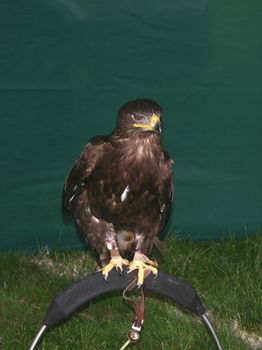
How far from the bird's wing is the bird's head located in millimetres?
285

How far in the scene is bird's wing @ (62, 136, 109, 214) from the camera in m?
3.97

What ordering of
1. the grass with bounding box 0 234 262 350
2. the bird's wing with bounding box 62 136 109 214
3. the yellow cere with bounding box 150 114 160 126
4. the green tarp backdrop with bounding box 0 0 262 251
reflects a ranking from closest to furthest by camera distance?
1. the yellow cere with bounding box 150 114 160 126
2. the bird's wing with bounding box 62 136 109 214
3. the grass with bounding box 0 234 262 350
4. the green tarp backdrop with bounding box 0 0 262 251

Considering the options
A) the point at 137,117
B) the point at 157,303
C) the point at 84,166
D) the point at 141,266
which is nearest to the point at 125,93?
the point at 84,166

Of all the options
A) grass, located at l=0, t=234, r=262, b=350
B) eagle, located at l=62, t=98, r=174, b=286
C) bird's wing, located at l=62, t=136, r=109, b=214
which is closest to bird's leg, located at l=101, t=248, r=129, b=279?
eagle, located at l=62, t=98, r=174, b=286

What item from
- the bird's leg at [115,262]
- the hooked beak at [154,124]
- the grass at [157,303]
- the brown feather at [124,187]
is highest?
the hooked beak at [154,124]

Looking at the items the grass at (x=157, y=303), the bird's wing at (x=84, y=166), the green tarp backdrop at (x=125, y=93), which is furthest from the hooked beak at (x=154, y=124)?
the green tarp backdrop at (x=125, y=93)

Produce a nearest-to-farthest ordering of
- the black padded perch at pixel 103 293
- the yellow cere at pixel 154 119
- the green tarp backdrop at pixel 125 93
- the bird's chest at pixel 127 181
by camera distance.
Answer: the black padded perch at pixel 103 293
the yellow cere at pixel 154 119
the bird's chest at pixel 127 181
the green tarp backdrop at pixel 125 93

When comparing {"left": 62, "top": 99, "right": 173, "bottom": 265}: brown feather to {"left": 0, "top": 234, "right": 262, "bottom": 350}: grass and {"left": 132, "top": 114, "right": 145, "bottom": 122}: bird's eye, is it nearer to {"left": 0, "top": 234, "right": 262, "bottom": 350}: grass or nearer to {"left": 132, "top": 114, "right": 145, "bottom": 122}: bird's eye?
{"left": 132, "top": 114, "right": 145, "bottom": 122}: bird's eye

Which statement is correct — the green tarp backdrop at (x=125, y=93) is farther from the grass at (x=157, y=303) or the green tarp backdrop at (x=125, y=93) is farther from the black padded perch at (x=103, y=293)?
the black padded perch at (x=103, y=293)

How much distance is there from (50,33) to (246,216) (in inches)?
82.6

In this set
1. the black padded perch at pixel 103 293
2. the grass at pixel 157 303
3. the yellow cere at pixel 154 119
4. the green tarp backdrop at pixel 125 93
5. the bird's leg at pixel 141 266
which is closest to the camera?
the black padded perch at pixel 103 293

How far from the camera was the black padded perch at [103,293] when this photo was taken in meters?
3.05

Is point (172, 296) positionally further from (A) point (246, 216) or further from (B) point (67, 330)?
(A) point (246, 216)

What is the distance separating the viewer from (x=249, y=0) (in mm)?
5328
